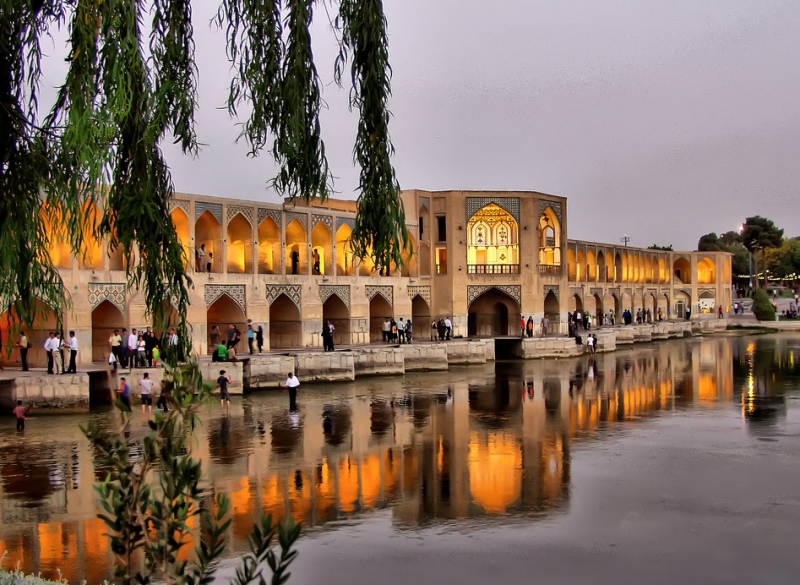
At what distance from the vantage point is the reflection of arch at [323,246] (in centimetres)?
2618

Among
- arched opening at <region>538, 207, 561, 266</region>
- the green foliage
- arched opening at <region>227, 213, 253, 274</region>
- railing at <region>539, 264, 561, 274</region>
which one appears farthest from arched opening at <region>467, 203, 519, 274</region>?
the green foliage

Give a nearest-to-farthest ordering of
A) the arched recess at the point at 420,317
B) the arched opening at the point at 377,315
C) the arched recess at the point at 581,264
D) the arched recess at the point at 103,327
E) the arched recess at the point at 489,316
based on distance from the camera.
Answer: the arched recess at the point at 103,327 → the arched opening at the point at 377,315 → the arched recess at the point at 420,317 → the arched recess at the point at 489,316 → the arched recess at the point at 581,264

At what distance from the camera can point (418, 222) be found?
1199 inches

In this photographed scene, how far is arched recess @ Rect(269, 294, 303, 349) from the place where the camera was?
2472 centimetres

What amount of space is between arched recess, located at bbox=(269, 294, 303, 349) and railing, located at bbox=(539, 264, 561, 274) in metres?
11.2

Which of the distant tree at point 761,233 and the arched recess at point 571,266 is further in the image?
the distant tree at point 761,233

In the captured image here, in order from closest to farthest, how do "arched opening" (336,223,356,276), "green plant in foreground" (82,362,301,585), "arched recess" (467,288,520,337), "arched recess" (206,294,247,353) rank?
"green plant in foreground" (82,362,301,585) < "arched recess" (206,294,247,353) < "arched opening" (336,223,356,276) < "arched recess" (467,288,520,337)

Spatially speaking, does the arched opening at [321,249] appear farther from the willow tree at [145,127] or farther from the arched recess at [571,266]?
the willow tree at [145,127]

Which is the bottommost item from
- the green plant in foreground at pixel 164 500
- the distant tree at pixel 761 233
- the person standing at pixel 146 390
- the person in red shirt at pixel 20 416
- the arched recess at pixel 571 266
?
the person in red shirt at pixel 20 416

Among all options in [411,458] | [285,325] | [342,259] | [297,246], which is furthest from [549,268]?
[411,458]

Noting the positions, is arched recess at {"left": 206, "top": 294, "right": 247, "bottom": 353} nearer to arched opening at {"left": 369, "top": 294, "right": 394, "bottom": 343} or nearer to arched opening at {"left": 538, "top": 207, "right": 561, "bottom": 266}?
arched opening at {"left": 369, "top": 294, "right": 394, "bottom": 343}

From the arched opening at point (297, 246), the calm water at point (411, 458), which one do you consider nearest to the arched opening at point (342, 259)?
the arched opening at point (297, 246)

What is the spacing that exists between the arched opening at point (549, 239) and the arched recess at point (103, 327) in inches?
689

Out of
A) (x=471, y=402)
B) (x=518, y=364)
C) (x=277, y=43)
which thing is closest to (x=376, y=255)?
(x=277, y=43)
